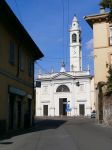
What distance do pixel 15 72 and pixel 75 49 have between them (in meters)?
76.3

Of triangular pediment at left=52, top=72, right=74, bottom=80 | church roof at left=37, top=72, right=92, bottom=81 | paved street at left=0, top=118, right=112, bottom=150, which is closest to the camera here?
paved street at left=0, top=118, right=112, bottom=150

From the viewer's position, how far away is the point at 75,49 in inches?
3932

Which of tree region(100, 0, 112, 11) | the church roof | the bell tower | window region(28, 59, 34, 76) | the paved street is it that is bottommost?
the paved street

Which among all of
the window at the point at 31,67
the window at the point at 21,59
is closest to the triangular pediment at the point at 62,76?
the window at the point at 31,67

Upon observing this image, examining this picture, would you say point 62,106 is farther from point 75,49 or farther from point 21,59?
point 21,59

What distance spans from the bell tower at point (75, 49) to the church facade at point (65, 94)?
4.26 m

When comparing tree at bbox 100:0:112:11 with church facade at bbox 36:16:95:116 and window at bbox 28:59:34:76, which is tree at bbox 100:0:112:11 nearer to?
window at bbox 28:59:34:76

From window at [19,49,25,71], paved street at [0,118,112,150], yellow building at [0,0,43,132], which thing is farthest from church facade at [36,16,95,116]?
paved street at [0,118,112,150]

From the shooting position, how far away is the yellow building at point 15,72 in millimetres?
20828

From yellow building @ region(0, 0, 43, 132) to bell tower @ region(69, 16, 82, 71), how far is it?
66.7 metres

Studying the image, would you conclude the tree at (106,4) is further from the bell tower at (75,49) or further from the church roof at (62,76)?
the bell tower at (75,49)

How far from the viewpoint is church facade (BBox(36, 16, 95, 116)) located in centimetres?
8569

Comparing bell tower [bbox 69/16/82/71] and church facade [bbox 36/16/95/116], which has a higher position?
bell tower [bbox 69/16/82/71]

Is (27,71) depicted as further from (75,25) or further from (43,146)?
(75,25)
